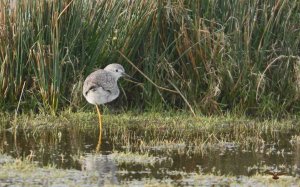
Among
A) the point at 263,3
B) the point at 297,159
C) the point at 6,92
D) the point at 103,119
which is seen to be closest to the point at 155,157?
the point at 297,159

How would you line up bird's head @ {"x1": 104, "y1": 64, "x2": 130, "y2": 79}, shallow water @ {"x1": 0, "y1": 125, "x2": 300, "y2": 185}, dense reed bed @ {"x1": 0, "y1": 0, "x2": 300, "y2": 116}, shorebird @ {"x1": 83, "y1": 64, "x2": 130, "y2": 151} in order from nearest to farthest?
1. shallow water @ {"x1": 0, "y1": 125, "x2": 300, "y2": 185}
2. shorebird @ {"x1": 83, "y1": 64, "x2": 130, "y2": 151}
3. bird's head @ {"x1": 104, "y1": 64, "x2": 130, "y2": 79}
4. dense reed bed @ {"x1": 0, "y1": 0, "x2": 300, "y2": 116}

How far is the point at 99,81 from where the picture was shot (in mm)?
11727

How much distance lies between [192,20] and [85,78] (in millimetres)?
1670

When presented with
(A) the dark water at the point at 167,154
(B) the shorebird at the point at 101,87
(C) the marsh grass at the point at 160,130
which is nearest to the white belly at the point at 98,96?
(B) the shorebird at the point at 101,87

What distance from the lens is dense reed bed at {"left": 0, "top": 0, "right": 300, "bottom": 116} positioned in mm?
12328

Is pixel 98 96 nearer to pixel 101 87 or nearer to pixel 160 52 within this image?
pixel 101 87

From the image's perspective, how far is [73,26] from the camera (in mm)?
12508

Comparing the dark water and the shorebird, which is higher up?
the shorebird

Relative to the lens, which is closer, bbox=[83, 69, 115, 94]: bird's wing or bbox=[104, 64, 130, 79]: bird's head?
bbox=[83, 69, 115, 94]: bird's wing

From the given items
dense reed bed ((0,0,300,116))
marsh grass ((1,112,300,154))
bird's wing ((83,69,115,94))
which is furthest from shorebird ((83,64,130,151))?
dense reed bed ((0,0,300,116))

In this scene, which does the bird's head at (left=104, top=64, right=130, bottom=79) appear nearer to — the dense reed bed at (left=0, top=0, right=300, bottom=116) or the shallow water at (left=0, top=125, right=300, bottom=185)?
the dense reed bed at (left=0, top=0, right=300, bottom=116)

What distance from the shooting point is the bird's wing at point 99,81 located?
11656 mm

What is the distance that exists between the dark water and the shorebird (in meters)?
0.51

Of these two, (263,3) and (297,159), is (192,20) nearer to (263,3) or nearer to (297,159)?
(263,3)
